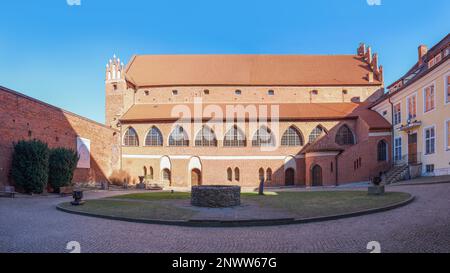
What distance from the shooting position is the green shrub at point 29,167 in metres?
18.8

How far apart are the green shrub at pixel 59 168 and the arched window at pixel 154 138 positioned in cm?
1380

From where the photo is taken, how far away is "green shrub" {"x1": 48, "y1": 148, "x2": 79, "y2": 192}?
68.5ft

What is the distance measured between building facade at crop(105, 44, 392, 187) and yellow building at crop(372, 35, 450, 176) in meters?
2.05

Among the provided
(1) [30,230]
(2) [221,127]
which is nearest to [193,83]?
(2) [221,127]

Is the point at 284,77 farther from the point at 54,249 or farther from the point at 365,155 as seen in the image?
the point at 54,249

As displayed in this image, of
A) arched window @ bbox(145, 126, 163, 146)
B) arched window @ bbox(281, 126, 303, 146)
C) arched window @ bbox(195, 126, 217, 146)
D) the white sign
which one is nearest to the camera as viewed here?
the white sign

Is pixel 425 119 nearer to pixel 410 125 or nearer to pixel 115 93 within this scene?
pixel 410 125

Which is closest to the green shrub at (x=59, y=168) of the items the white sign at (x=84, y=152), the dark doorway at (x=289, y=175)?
the white sign at (x=84, y=152)

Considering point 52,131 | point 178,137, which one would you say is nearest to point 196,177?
point 178,137

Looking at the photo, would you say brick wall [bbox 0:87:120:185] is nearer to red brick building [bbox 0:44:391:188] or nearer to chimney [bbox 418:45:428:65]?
red brick building [bbox 0:44:391:188]

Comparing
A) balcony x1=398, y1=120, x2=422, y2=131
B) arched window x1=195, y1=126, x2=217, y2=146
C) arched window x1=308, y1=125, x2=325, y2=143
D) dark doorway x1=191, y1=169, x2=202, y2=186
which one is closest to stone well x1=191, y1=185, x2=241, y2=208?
balcony x1=398, y1=120, x2=422, y2=131

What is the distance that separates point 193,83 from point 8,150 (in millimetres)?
22420

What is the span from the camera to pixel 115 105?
36.7 m

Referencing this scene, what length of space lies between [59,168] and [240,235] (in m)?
16.9
